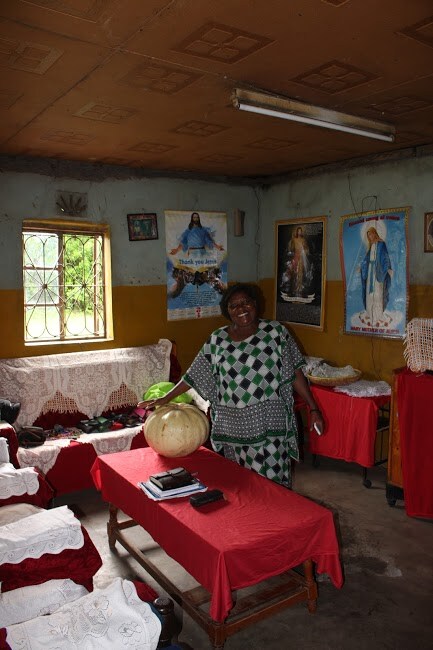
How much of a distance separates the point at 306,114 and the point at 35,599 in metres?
3.22

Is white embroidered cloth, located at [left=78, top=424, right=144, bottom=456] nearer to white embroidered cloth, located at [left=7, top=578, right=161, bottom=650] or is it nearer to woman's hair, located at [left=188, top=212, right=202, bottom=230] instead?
woman's hair, located at [left=188, top=212, right=202, bottom=230]

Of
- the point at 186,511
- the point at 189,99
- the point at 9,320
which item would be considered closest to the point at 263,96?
the point at 189,99

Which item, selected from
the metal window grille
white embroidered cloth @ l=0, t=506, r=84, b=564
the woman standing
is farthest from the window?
white embroidered cloth @ l=0, t=506, r=84, b=564

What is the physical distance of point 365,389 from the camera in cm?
502

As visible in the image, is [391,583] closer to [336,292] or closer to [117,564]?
[117,564]

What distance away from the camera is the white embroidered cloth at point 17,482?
3441 millimetres

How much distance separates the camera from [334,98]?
3488 mm

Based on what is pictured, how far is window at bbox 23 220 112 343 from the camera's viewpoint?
5488mm

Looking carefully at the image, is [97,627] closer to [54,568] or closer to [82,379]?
[54,568]

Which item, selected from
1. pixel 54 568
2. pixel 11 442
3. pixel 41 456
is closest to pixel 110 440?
pixel 41 456

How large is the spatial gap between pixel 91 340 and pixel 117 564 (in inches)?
107

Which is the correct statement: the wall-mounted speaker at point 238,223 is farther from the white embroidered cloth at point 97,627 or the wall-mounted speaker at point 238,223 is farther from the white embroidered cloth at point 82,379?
the white embroidered cloth at point 97,627

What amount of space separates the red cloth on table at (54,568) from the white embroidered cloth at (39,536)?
3 centimetres

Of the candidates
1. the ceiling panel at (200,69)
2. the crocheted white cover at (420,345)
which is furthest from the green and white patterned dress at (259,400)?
the ceiling panel at (200,69)
